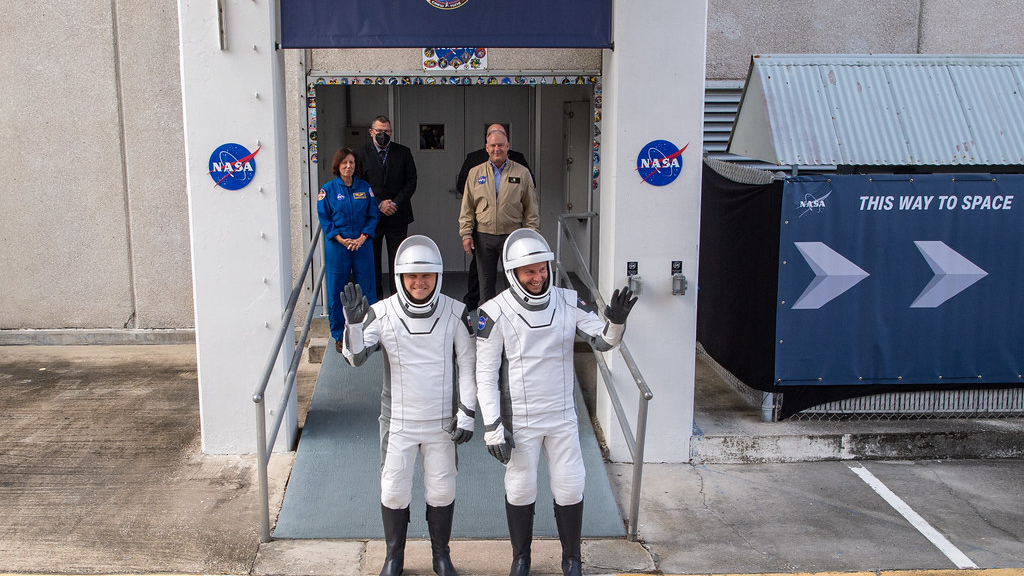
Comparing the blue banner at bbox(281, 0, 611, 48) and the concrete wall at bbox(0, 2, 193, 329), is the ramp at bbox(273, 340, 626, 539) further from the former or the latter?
the concrete wall at bbox(0, 2, 193, 329)

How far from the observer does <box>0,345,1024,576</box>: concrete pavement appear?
5.21m

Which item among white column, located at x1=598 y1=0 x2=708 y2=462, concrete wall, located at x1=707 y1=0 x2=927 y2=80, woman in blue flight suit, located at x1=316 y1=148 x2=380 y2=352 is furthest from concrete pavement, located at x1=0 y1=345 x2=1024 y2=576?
concrete wall, located at x1=707 y1=0 x2=927 y2=80

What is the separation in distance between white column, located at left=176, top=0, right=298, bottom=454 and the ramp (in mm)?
362

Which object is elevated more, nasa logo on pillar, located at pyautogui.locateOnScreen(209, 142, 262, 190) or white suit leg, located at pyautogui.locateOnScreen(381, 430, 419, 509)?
nasa logo on pillar, located at pyautogui.locateOnScreen(209, 142, 262, 190)

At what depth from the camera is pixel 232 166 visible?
6297 mm

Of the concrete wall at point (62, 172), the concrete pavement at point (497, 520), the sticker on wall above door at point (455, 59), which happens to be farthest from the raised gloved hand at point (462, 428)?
the concrete wall at point (62, 172)

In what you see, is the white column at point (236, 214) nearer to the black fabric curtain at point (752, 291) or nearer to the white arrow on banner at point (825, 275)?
the black fabric curtain at point (752, 291)

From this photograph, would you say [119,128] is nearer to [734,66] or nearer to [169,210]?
[169,210]

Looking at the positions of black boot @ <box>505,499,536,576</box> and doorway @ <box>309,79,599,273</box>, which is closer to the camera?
black boot @ <box>505,499,536,576</box>

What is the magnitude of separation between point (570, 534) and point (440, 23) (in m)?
Answer: 3.45

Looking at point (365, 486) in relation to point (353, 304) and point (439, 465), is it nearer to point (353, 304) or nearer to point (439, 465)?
point (439, 465)

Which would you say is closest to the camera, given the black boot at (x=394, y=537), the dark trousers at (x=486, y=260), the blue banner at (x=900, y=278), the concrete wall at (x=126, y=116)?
the black boot at (x=394, y=537)

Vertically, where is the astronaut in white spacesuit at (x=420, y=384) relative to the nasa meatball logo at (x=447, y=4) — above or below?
below

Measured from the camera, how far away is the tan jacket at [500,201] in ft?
23.2
